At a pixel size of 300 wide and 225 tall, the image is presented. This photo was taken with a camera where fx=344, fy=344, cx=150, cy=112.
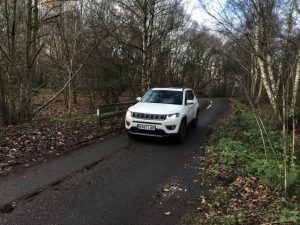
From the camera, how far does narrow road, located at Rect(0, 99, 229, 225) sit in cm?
538

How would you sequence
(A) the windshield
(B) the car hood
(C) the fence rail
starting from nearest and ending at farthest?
(B) the car hood → (A) the windshield → (C) the fence rail

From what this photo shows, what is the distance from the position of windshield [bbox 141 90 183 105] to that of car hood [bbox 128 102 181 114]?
0.48 meters

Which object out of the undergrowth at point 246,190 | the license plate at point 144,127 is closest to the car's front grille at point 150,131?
the license plate at point 144,127

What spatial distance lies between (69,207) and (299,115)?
1111 cm

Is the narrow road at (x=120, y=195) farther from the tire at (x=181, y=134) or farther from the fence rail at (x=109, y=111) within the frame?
the fence rail at (x=109, y=111)

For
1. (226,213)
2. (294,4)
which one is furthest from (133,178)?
(294,4)

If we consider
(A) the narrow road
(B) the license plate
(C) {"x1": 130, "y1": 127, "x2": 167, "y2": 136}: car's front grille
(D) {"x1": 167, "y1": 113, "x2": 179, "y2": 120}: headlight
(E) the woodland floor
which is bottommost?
(A) the narrow road

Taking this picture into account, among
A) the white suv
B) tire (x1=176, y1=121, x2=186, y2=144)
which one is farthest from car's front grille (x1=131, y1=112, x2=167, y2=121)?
tire (x1=176, y1=121, x2=186, y2=144)

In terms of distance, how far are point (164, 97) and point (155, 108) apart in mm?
1315

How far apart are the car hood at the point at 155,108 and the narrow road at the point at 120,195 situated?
165 cm

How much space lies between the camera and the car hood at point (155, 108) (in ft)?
35.5

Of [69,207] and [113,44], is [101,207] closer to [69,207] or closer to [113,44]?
[69,207]

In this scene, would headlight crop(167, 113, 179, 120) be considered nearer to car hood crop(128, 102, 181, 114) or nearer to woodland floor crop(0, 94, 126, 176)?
car hood crop(128, 102, 181, 114)

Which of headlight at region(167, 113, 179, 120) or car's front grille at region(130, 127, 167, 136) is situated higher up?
headlight at region(167, 113, 179, 120)
